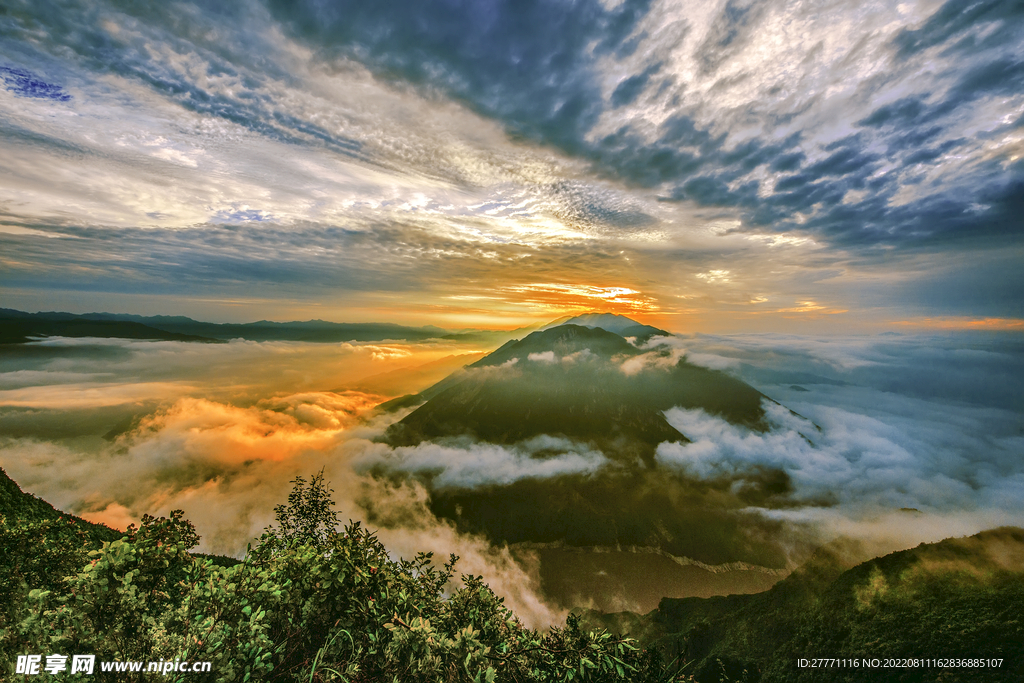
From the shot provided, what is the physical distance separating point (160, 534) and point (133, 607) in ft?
12.7

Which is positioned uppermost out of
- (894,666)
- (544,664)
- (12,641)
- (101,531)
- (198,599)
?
(198,599)

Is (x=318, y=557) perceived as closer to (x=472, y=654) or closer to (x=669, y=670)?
(x=472, y=654)

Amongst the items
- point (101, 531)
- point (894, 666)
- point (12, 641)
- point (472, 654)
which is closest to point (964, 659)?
point (894, 666)

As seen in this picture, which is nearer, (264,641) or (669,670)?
(264,641)

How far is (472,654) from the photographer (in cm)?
1485

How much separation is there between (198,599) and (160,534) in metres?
4.70

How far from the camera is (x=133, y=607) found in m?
13.9

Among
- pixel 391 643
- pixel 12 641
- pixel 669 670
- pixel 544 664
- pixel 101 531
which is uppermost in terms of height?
pixel 391 643

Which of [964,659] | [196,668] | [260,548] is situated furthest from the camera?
[964,659]

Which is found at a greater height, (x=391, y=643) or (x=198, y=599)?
(x=198, y=599)

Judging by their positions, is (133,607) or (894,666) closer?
(133,607)

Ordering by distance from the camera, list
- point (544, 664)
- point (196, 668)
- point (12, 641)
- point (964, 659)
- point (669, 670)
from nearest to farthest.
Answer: point (196, 668)
point (12, 641)
point (544, 664)
point (669, 670)
point (964, 659)

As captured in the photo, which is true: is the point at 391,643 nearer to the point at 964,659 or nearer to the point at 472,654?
the point at 472,654

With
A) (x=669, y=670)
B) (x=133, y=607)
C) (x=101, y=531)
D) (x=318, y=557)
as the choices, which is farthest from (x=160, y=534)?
(x=101, y=531)
